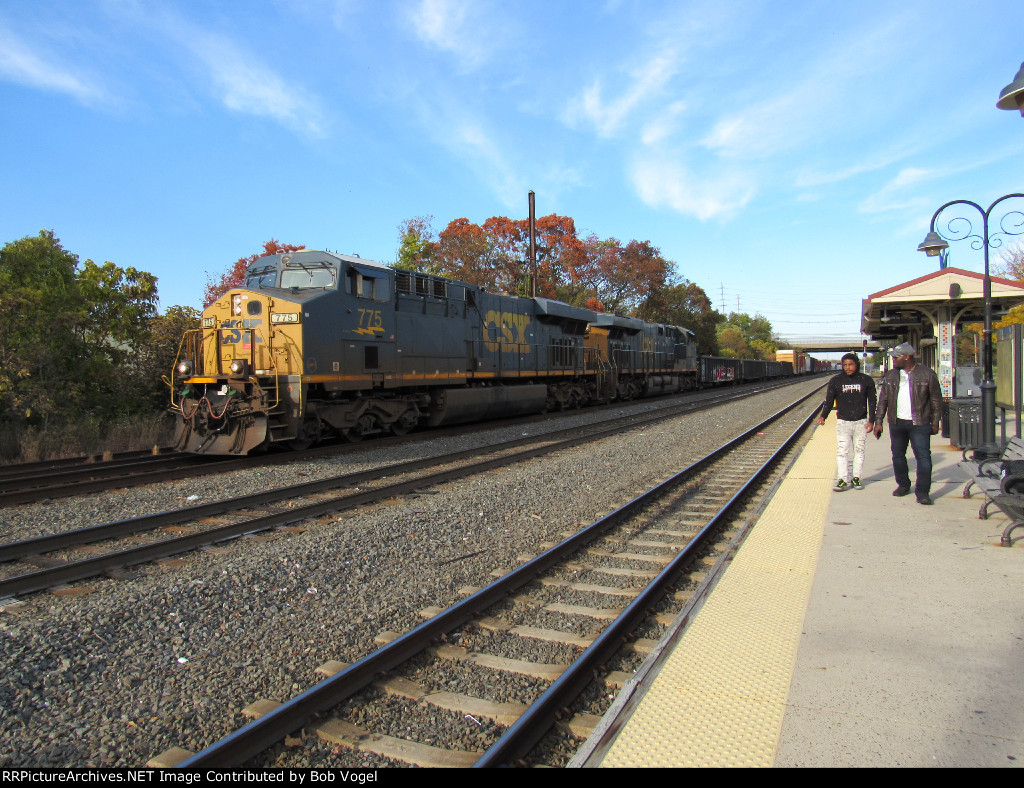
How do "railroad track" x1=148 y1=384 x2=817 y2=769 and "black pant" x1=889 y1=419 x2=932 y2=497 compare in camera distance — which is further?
"black pant" x1=889 y1=419 x2=932 y2=497

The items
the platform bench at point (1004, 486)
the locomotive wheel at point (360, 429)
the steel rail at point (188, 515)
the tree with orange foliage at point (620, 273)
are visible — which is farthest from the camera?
the tree with orange foliage at point (620, 273)

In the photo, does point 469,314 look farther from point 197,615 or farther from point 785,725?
point 785,725

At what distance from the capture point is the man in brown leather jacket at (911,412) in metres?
6.61

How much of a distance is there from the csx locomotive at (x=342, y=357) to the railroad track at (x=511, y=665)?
20.6 ft

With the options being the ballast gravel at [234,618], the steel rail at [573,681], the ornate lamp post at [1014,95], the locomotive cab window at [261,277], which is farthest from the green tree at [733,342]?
the steel rail at [573,681]

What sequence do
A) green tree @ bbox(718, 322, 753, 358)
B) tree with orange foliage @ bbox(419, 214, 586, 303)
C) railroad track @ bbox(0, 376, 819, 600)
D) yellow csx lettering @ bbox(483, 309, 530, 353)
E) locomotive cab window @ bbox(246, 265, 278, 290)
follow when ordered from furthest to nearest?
1. green tree @ bbox(718, 322, 753, 358)
2. tree with orange foliage @ bbox(419, 214, 586, 303)
3. yellow csx lettering @ bbox(483, 309, 530, 353)
4. locomotive cab window @ bbox(246, 265, 278, 290)
5. railroad track @ bbox(0, 376, 819, 600)

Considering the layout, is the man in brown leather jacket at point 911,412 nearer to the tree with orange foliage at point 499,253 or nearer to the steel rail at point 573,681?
the steel rail at point 573,681

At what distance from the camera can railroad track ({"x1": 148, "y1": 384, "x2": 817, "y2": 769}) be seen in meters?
2.60

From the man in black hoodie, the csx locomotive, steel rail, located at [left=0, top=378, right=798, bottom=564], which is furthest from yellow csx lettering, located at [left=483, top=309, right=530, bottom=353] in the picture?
the man in black hoodie

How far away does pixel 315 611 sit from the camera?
13.5 ft

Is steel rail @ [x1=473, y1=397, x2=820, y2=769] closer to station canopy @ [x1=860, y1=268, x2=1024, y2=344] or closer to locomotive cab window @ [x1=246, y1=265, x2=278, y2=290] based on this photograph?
locomotive cab window @ [x1=246, y1=265, x2=278, y2=290]

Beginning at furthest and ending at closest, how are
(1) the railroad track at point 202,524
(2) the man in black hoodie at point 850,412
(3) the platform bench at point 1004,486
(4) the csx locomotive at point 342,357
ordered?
1. (4) the csx locomotive at point 342,357
2. (2) the man in black hoodie at point 850,412
3. (3) the platform bench at point 1004,486
4. (1) the railroad track at point 202,524

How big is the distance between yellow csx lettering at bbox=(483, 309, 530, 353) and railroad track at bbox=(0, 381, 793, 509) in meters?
4.15

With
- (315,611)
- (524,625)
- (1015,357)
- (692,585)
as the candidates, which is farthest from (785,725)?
(1015,357)
